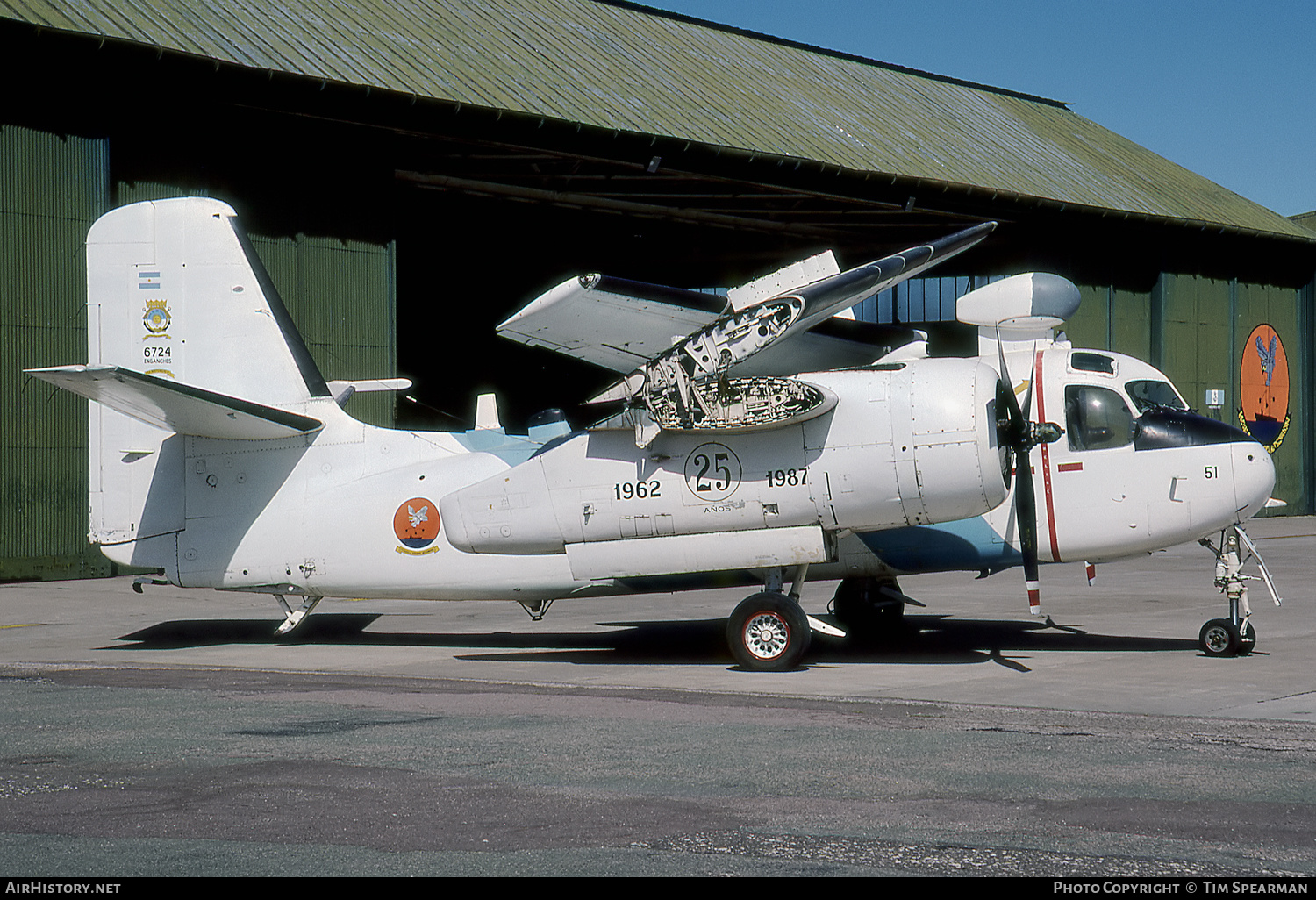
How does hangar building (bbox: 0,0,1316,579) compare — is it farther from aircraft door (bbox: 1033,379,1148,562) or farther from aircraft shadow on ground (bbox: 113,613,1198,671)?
aircraft door (bbox: 1033,379,1148,562)

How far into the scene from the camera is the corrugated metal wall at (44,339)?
79.5 feet

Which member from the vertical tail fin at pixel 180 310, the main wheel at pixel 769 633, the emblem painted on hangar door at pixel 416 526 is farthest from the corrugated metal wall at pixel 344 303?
the main wheel at pixel 769 633

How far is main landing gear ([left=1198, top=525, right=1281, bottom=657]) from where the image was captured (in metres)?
14.8

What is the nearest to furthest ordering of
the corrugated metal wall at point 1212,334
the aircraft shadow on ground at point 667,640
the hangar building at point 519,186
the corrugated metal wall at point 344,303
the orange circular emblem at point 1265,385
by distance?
the aircraft shadow on ground at point 667,640
the hangar building at point 519,186
the corrugated metal wall at point 344,303
the corrugated metal wall at point 1212,334
the orange circular emblem at point 1265,385

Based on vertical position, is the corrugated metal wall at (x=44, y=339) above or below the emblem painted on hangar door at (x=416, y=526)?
above

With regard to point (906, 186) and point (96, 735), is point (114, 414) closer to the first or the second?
point (96, 735)

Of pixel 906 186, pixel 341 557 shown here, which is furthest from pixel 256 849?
pixel 906 186

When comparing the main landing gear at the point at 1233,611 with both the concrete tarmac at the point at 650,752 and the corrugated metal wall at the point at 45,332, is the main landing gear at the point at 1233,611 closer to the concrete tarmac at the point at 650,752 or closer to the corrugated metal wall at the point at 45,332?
the concrete tarmac at the point at 650,752

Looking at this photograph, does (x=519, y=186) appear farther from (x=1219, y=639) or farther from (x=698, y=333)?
(x=1219, y=639)

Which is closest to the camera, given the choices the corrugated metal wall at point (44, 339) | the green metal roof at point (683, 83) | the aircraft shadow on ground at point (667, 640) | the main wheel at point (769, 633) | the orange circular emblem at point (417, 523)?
the main wheel at point (769, 633)

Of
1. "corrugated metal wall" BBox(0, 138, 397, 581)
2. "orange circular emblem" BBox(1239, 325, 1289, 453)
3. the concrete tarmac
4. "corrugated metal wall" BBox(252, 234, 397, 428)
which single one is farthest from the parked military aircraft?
"orange circular emblem" BBox(1239, 325, 1289, 453)

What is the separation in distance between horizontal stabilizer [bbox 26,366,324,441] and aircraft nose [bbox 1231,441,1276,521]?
10.7 meters

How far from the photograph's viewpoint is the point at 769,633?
574 inches

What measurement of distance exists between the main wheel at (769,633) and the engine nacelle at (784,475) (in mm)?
879
